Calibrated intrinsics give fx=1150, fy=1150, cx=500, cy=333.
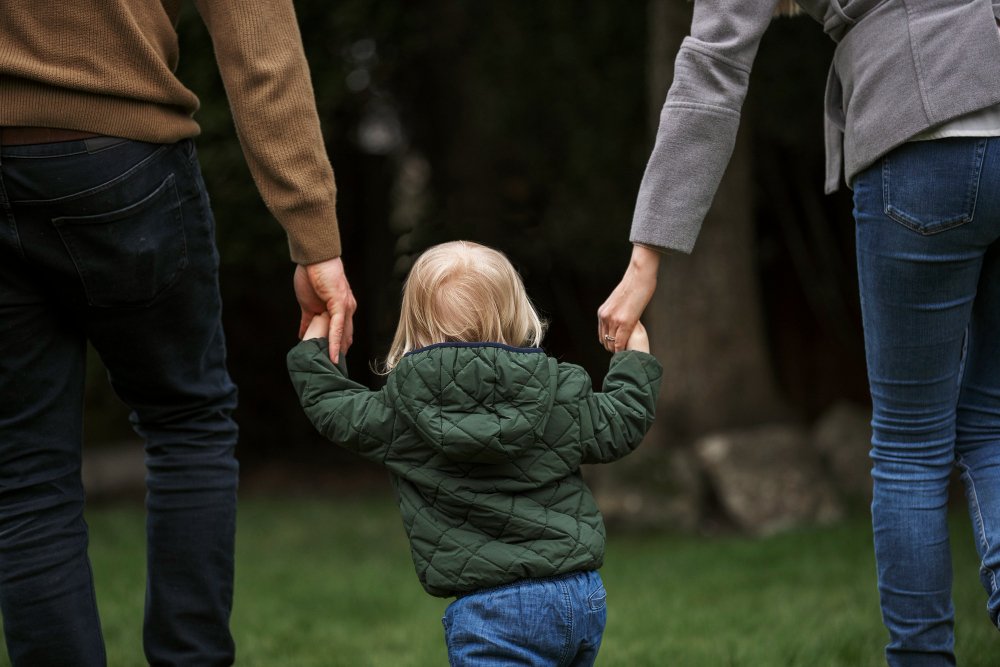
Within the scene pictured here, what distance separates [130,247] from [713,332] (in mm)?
4648

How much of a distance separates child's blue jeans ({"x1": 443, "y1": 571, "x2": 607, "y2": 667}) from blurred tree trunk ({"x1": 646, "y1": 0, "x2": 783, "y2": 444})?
4.30 metres

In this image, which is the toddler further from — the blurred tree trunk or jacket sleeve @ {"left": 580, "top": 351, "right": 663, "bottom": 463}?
the blurred tree trunk

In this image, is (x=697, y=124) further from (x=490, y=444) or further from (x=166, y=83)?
(x=166, y=83)

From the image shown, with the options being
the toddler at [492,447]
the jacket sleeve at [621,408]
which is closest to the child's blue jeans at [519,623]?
the toddler at [492,447]

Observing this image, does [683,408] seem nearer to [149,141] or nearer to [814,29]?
[814,29]

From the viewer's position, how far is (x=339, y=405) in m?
2.13

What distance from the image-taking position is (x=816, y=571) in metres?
4.68

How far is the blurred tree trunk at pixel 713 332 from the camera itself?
6332 mm

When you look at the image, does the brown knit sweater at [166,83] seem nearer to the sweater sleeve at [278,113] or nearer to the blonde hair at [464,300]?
the sweater sleeve at [278,113]

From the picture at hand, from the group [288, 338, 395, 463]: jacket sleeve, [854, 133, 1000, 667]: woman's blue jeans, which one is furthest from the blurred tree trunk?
[288, 338, 395, 463]: jacket sleeve

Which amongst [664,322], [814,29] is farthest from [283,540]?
[814,29]

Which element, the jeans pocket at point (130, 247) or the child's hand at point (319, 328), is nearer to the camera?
the jeans pocket at point (130, 247)

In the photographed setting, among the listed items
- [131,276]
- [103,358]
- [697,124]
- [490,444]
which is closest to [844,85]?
[697,124]

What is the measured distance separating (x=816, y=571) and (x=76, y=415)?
132 inches
